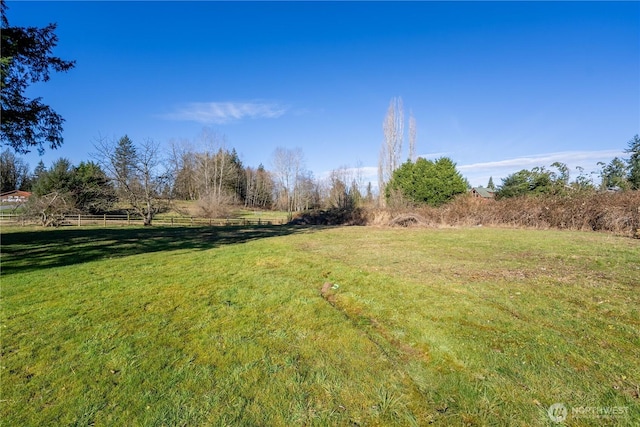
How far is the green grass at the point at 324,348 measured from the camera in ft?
6.98

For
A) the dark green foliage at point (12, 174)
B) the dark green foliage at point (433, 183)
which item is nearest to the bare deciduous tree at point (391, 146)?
the dark green foliage at point (433, 183)

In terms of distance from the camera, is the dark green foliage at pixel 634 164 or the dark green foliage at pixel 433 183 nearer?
the dark green foliage at pixel 634 164

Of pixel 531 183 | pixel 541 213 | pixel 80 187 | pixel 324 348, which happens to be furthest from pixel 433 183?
pixel 80 187

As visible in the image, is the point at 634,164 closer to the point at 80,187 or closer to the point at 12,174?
the point at 80,187

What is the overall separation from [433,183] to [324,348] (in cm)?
2729

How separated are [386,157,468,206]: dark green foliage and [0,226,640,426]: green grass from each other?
73.2 feet

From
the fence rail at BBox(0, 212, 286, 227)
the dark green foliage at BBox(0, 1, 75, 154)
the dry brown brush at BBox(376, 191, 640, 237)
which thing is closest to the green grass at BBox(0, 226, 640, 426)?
the dark green foliage at BBox(0, 1, 75, 154)

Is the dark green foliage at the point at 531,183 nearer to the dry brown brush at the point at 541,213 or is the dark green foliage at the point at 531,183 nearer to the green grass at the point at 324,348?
the dry brown brush at the point at 541,213

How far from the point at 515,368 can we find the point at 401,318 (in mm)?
1366

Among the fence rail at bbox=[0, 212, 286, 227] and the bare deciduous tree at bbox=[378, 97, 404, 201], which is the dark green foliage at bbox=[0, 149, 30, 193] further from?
the bare deciduous tree at bbox=[378, 97, 404, 201]

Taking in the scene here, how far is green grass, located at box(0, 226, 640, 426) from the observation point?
6.98 feet

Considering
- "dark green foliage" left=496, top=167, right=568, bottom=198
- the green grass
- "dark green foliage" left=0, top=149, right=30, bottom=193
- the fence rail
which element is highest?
"dark green foliage" left=0, top=149, right=30, bottom=193

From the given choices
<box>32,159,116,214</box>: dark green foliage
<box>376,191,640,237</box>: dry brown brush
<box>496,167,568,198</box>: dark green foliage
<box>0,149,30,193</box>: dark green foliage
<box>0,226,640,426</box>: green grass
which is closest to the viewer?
<box>0,226,640,426</box>: green grass

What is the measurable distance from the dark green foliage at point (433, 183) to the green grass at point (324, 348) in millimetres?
22322
